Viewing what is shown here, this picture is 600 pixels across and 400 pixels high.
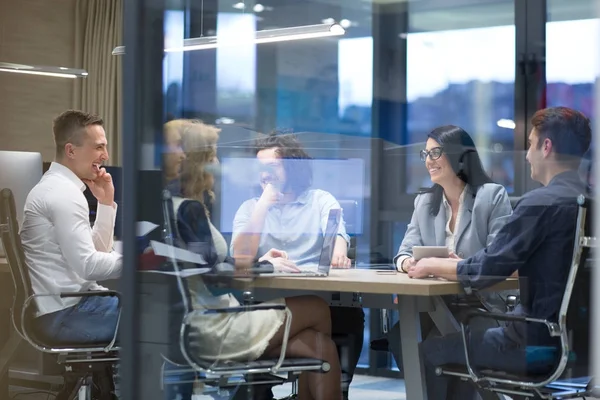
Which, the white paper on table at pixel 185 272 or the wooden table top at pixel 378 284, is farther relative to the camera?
the wooden table top at pixel 378 284

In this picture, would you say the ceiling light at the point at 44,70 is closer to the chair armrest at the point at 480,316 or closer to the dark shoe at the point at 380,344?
the dark shoe at the point at 380,344

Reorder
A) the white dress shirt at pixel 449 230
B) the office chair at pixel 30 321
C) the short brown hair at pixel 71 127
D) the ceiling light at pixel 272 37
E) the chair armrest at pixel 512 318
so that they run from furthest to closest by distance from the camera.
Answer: the short brown hair at pixel 71 127 < the office chair at pixel 30 321 < the white dress shirt at pixel 449 230 < the chair armrest at pixel 512 318 < the ceiling light at pixel 272 37

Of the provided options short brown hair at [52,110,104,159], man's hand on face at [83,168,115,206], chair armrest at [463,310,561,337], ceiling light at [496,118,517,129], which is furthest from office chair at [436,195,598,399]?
short brown hair at [52,110,104,159]

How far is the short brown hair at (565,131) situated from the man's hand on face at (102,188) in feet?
6.50

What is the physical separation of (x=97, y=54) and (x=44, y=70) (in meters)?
0.70

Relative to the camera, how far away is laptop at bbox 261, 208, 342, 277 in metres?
2.98

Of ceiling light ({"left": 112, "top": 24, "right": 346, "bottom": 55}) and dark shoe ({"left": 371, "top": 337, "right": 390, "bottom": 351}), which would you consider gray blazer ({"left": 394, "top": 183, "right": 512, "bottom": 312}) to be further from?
ceiling light ({"left": 112, "top": 24, "right": 346, "bottom": 55})

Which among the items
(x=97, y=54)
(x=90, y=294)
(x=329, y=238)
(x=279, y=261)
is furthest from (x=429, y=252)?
(x=97, y=54)

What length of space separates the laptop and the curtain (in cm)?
373

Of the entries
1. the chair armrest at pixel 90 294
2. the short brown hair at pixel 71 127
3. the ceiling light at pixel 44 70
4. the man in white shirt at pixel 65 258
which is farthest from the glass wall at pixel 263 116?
the ceiling light at pixel 44 70

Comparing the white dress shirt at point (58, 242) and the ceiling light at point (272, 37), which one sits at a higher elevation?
the ceiling light at point (272, 37)

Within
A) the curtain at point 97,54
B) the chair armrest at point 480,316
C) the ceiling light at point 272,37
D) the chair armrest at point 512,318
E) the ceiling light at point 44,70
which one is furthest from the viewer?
the curtain at point 97,54

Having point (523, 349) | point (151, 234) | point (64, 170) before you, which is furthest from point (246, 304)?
point (64, 170)

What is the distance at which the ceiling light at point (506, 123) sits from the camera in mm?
3088
